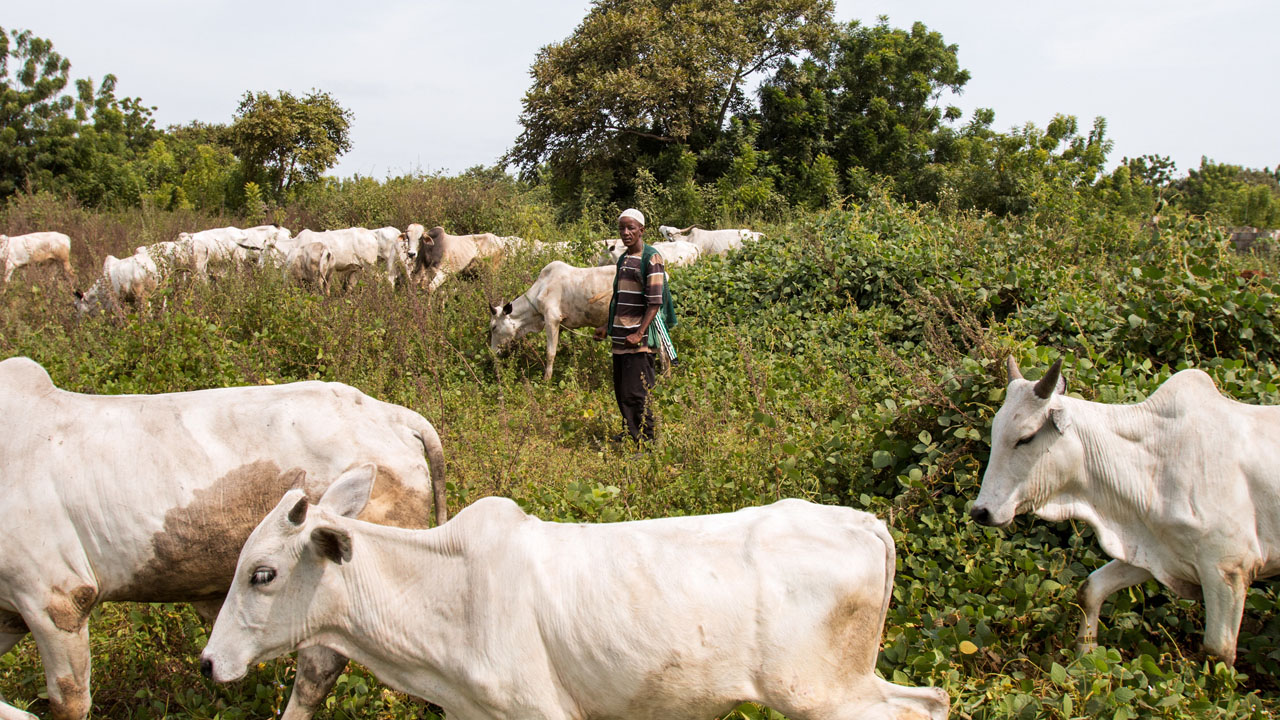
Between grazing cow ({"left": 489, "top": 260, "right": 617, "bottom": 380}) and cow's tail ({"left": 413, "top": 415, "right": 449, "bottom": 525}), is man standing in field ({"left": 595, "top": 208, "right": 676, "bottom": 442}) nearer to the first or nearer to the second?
grazing cow ({"left": 489, "top": 260, "right": 617, "bottom": 380})

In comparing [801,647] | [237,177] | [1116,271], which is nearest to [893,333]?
[1116,271]

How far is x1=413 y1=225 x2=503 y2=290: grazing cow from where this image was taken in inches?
517

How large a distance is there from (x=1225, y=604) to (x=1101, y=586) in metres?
0.45

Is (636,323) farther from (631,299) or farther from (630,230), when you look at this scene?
(630,230)

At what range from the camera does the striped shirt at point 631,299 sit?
6.86 meters

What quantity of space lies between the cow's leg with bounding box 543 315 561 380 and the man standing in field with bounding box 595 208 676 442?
2078 mm

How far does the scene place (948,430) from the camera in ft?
15.9

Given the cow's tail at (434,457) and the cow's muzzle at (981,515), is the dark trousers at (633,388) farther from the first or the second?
the cow's muzzle at (981,515)

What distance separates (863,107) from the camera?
21688mm

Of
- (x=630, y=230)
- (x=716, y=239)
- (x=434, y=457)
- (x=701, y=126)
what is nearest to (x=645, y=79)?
(x=701, y=126)

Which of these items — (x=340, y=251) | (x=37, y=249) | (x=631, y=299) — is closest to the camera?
(x=631, y=299)

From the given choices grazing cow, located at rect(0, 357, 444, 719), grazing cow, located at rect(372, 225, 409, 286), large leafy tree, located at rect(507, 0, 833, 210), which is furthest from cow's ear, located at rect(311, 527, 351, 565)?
large leafy tree, located at rect(507, 0, 833, 210)

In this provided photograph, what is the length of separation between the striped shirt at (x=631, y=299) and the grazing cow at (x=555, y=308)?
2064mm

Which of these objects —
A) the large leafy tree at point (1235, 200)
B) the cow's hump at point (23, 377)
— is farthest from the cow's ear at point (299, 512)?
the large leafy tree at point (1235, 200)
